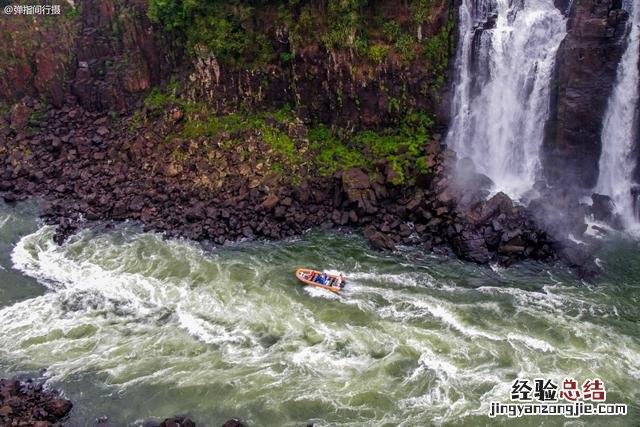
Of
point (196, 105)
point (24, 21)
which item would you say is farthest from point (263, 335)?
point (24, 21)

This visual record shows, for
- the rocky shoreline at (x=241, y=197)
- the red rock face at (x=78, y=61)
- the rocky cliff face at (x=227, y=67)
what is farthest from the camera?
the red rock face at (x=78, y=61)

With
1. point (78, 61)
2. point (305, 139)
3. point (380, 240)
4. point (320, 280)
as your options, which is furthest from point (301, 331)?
point (78, 61)

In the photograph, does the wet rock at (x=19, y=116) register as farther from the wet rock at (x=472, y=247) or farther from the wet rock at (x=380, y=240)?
the wet rock at (x=472, y=247)

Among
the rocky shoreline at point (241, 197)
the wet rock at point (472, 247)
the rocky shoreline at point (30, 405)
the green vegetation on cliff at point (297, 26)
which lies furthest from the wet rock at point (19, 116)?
the wet rock at point (472, 247)

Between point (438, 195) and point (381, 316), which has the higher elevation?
point (438, 195)

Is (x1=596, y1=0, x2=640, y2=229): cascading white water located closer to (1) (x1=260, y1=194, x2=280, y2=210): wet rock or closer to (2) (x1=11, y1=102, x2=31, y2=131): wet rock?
(1) (x1=260, y1=194, x2=280, y2=210): wet rock

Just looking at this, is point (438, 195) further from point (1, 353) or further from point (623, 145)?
point (1, 353)

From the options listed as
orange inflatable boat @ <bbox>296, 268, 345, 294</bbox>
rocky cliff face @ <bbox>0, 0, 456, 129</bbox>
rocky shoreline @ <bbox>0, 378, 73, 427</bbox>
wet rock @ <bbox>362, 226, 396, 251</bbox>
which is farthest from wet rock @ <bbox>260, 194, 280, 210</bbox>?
rocky shoreline @ <bbox>0, 378, 73, 427</bbox>
